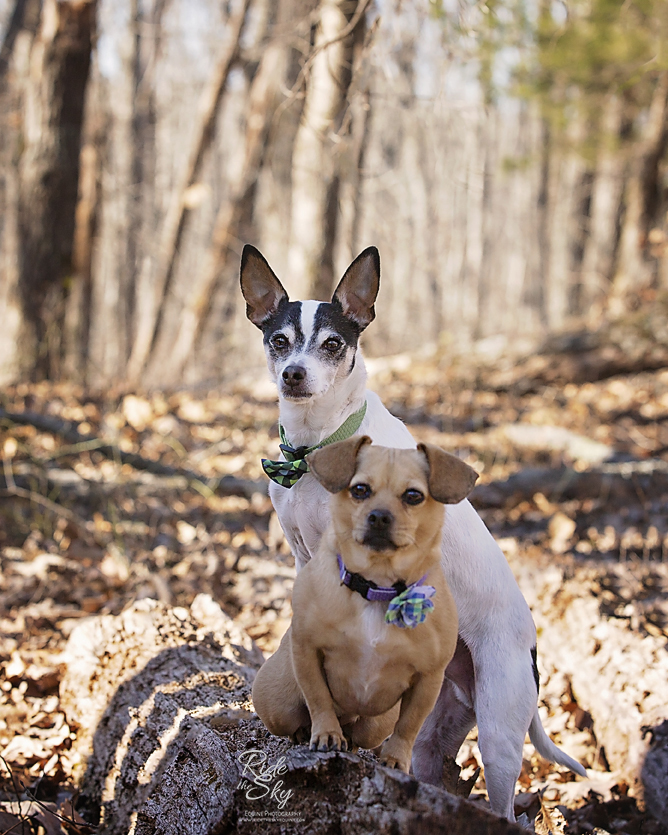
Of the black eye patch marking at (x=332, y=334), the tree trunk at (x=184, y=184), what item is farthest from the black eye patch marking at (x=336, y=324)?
the tree trunk at (x=184, y=184)

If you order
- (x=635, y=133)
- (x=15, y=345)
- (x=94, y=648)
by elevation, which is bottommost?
(x=94, y=648)

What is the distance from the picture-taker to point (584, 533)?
6141mm

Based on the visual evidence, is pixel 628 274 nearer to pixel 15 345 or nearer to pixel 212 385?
pixel 212 385

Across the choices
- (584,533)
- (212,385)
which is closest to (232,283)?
(212,385)

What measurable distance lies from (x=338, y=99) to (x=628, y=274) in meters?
7.81

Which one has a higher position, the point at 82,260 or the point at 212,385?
the point at 82,260

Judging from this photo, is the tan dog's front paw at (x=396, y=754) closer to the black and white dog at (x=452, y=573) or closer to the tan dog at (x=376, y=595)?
the tan dog at (x=376, y=595)

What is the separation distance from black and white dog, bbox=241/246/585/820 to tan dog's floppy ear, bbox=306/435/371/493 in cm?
79

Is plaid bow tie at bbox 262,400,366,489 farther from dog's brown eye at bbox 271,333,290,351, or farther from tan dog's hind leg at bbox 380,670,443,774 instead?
tan dog's hind leg at bbox 380,670,443,774

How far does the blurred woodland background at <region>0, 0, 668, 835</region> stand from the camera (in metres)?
3.93

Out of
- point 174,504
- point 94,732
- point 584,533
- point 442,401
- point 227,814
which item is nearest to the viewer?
point 227,814

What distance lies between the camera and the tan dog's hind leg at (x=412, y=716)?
2.41 meters

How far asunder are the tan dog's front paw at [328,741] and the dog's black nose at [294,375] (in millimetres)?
1528

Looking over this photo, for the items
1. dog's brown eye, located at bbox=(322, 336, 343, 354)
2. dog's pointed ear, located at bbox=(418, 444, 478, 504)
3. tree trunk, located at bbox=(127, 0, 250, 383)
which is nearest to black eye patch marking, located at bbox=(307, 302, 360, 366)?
dog's brown eye, located at bbox=(322, 336, 343, 354)
